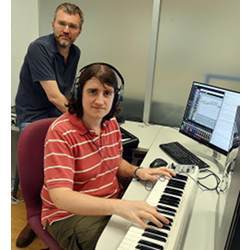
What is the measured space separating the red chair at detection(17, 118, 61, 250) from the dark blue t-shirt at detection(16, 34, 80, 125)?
1.92 ft

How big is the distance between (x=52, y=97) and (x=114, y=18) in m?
0.87

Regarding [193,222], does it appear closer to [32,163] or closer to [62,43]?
[32,163]

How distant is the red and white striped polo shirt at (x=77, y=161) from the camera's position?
4.17 ft

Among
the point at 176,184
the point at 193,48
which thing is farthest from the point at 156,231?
the point at 193,48

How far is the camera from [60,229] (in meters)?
1.37

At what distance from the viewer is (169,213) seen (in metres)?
1.22

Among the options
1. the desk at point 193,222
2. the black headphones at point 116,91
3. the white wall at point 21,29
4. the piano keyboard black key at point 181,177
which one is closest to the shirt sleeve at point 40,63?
the white wall at point 21,29

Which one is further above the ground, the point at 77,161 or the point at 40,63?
the point at 40,63

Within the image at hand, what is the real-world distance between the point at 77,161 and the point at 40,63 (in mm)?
936

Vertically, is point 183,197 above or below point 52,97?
below

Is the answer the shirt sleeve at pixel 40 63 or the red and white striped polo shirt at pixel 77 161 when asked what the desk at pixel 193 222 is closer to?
the red and white striped polo shirt at pixel 77 161

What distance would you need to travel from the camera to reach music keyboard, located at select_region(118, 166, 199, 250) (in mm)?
1058

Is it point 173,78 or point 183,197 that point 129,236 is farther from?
point 173,78
